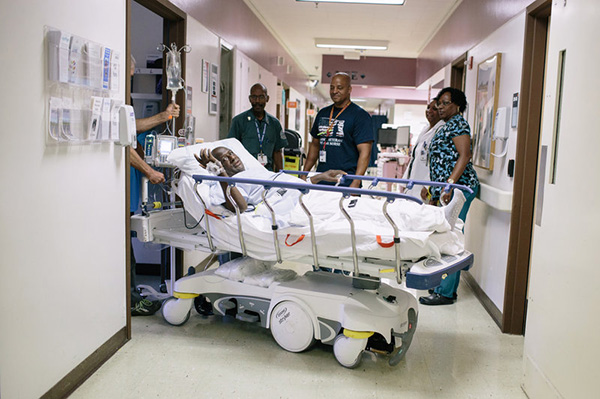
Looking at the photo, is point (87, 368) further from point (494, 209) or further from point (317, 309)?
point (494, 209)

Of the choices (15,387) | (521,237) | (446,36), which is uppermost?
(446,36)

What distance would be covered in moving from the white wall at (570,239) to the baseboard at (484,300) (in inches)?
47.2

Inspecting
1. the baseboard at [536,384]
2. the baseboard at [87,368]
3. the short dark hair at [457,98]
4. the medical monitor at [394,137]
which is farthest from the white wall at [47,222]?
the medical monitor at [394,137]

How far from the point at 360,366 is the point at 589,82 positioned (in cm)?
184

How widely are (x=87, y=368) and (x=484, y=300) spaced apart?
118 inches

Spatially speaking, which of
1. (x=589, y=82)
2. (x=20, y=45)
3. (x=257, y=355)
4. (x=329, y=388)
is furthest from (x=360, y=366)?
(x=20, y=45)

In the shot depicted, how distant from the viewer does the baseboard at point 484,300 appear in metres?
3.87

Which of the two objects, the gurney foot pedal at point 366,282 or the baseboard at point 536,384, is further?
the gurney foot pedal at point 366,282

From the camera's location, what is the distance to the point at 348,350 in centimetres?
293

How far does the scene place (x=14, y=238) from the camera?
2102mm

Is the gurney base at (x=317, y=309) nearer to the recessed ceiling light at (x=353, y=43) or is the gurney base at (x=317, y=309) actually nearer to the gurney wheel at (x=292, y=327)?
the gurney wheel at (x=292, y=327)

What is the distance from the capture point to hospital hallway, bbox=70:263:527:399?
8.84ft

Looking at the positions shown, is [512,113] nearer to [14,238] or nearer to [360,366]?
[360,366]

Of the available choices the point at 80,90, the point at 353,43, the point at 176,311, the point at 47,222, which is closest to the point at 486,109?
the point at 176,311
